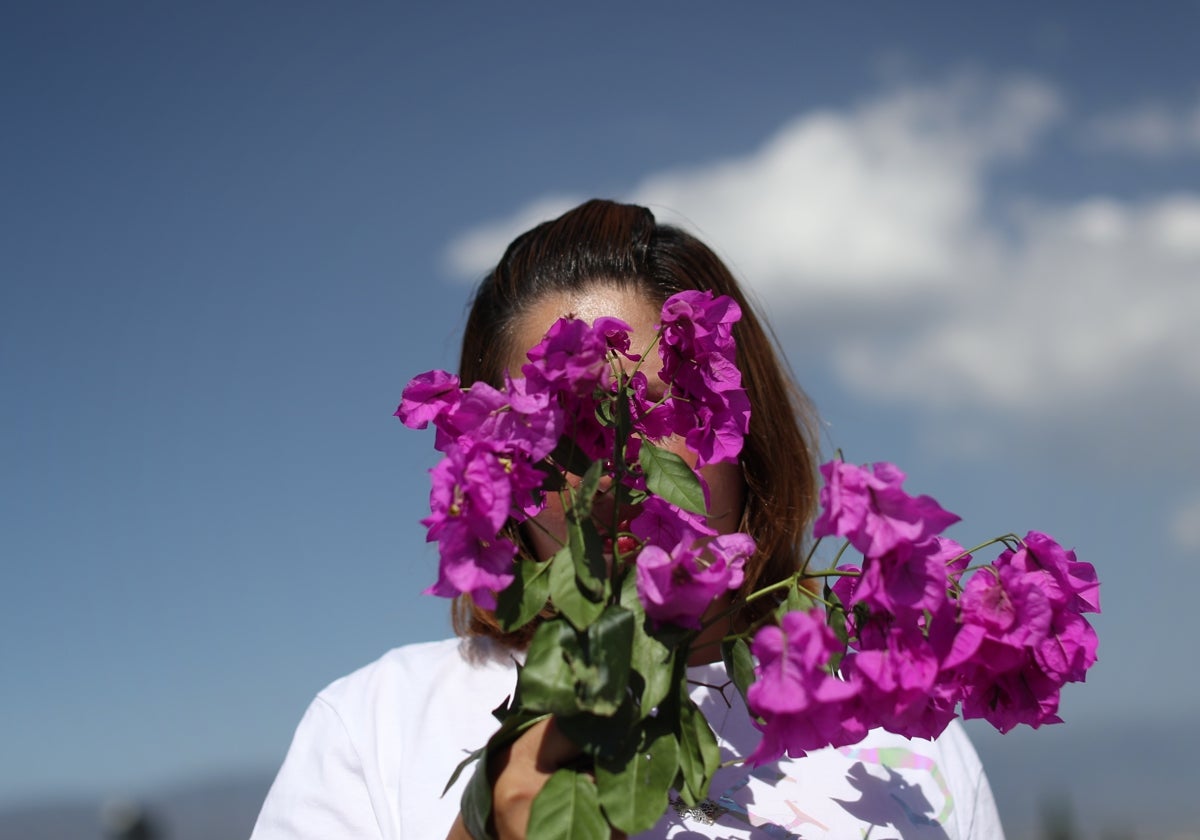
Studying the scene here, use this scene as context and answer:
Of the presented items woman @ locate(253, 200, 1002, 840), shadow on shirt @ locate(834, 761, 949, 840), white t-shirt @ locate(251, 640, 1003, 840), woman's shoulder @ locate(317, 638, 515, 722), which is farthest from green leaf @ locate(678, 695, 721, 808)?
woman's shoulder @ locate(317, 638, 515, 722)

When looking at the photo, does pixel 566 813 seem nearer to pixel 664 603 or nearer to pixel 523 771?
pixel 523 771

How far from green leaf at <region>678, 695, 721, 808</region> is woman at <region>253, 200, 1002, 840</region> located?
34cm

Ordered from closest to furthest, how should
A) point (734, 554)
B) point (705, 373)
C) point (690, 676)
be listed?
point (734, 554) → point (705, 373) → point (690, 676)

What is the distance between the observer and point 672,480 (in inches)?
46.1

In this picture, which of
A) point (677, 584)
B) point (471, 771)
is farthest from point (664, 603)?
point (471, 771)

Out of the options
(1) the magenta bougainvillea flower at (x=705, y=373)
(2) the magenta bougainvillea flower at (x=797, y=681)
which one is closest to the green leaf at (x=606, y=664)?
(2) the magenta bougainvillea flower at (x=797, y=681)

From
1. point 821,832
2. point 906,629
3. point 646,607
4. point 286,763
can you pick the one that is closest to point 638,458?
point 646,607

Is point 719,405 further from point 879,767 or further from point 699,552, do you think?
point 879,767

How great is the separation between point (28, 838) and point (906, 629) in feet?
127

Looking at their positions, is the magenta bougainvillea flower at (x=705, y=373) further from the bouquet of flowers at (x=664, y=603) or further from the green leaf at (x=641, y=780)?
the green leaf at (x=641, y=780)

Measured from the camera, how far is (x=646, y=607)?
3.43 feet

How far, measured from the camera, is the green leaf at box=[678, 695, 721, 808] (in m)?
1.08

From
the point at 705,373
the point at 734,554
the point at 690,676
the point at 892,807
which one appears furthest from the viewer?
the point at 690,676

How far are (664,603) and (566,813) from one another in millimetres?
227
